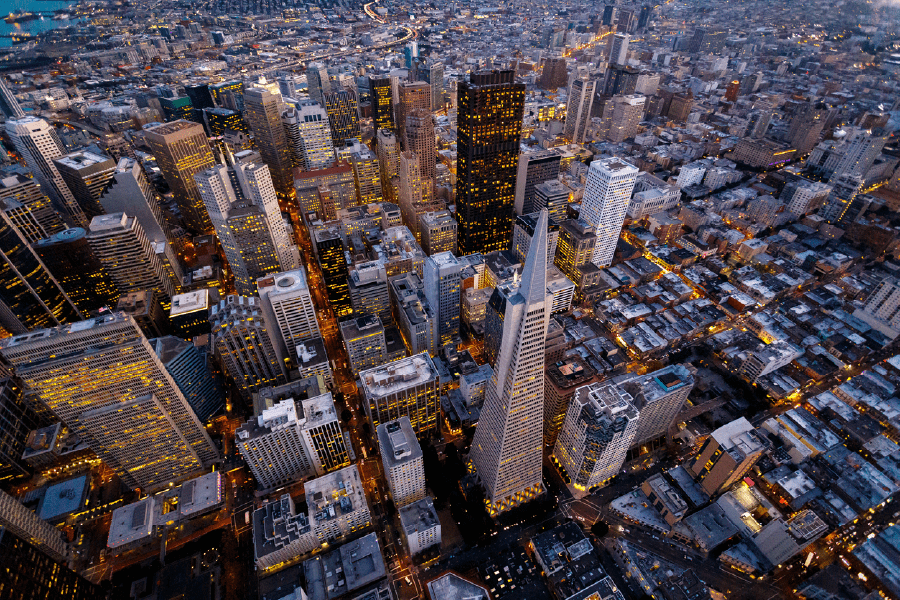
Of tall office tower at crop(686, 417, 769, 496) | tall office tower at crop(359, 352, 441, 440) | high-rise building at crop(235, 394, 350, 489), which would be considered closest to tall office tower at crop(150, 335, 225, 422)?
high-rise building at crop(235, 394, 350, 489)

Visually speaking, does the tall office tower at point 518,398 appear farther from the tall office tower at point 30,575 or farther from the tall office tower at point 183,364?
the tall office tower at point 30,575

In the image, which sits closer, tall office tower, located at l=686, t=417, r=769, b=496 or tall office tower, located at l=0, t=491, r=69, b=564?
tall office tower, located at l=0, t=491, r=69, b=564

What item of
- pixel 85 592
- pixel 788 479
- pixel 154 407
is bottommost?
pixel 788 479

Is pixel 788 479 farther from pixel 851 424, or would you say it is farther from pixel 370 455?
pixel 370 455

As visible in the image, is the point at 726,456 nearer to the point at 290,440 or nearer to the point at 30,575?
the point at 290,440

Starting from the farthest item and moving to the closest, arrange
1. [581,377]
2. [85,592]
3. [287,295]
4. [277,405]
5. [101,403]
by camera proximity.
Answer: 1. [287,295]
2. [581,377]
3. [277,405]
4. [101,403]
5. [85,592]

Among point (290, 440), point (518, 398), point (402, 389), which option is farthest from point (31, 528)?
point (518, 398)

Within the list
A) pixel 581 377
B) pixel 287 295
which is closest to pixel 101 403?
pixel 287 295

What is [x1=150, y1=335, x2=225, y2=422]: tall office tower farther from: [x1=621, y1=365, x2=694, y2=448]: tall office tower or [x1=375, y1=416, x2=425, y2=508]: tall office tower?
[x1=621, y1=365, x2=694, y2=448]: tall office tower
